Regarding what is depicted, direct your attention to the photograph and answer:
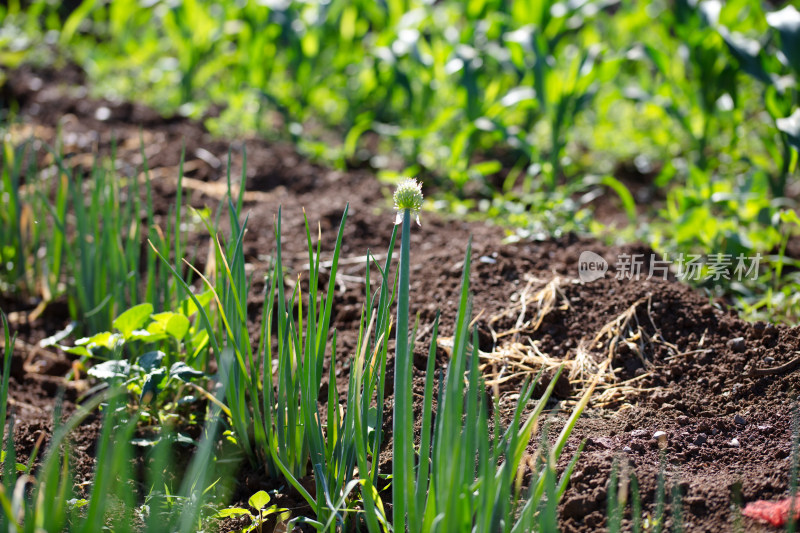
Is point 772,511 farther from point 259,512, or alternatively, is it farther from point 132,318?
point 132,318

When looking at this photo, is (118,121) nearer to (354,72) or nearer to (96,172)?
(354,72)

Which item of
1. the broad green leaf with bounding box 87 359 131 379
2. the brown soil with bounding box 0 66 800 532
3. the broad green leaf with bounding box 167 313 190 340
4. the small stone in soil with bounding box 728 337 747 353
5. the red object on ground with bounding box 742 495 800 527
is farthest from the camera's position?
the small stone in soil with bounding box 728 337 747 353

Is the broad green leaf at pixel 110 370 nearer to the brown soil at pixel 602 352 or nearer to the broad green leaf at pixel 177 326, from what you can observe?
the broad green leaf at pixel 177 326

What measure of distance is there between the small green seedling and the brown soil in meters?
0.05

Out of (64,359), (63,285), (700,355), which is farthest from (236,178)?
(700,355)

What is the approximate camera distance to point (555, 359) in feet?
5.22

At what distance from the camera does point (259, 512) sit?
1300 millimetres

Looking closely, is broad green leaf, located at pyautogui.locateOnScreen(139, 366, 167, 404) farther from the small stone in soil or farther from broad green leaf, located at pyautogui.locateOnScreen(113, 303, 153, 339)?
the small stone in soil

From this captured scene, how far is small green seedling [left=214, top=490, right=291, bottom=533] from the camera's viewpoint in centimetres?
121

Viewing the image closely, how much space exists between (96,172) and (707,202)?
1.80 m

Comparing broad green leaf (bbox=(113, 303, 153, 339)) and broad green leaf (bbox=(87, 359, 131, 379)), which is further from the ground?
broad green leaf (bbox=(113, 303, 153, 339))

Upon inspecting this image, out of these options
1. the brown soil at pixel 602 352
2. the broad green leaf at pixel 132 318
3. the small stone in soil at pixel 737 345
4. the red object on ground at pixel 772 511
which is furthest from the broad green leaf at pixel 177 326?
the small stone in soil at pixel 737 345

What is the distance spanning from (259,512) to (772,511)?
839 millimetres

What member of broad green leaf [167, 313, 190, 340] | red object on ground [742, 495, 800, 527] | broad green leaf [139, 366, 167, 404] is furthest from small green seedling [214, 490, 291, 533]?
red object on ground [742, 495, 800, 527]
